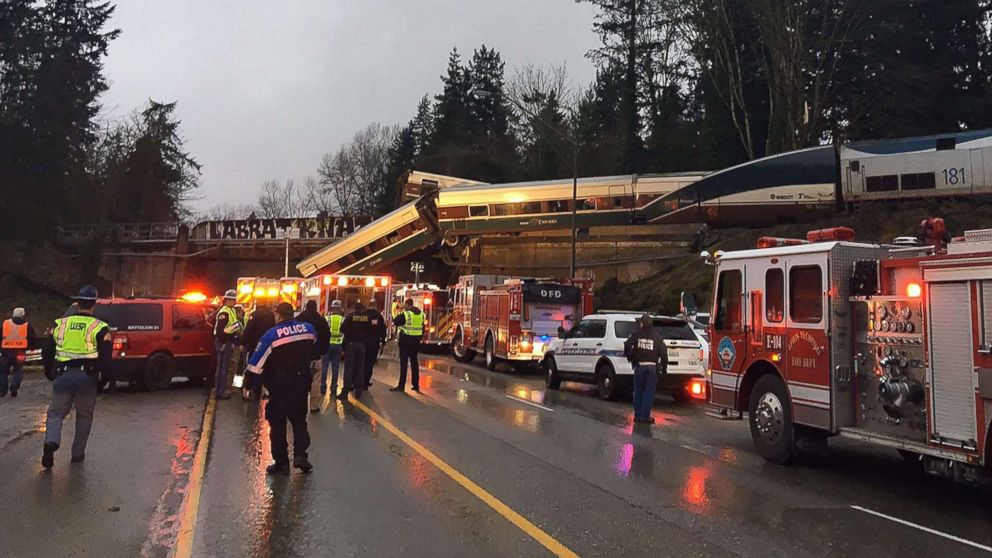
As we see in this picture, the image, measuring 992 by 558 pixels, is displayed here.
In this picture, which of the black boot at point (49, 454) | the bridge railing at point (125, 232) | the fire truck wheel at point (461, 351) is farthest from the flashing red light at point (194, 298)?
the bridge railing at point (125, 232)

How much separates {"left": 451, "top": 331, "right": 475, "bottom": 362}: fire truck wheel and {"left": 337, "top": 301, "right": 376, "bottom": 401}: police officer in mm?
9305

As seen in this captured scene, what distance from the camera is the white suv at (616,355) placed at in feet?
45.9

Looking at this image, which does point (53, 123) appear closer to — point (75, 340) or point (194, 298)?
point (194, 298)

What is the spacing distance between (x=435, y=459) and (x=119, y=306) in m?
8.68

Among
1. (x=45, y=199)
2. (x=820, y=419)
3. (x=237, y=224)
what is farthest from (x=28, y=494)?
(x=45, y=199)

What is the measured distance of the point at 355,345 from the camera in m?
13.2

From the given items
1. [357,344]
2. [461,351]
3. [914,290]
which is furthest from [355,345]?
[461,351]

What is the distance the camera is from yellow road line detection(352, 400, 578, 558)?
17.1ft

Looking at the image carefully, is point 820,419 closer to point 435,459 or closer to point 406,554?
point 435,459

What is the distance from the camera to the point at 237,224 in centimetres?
4781

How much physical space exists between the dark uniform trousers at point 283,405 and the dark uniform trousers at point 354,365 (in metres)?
5.63

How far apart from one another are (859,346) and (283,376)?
233 inches

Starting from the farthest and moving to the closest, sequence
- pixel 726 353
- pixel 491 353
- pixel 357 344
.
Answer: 1. pixel 491 353
2. pixel 357 344
3. pixel 726 353

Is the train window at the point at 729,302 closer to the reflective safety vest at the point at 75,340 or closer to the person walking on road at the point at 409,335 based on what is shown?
the person walking on road at the point at 409,335
